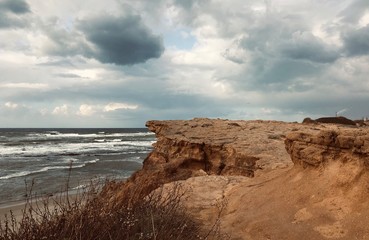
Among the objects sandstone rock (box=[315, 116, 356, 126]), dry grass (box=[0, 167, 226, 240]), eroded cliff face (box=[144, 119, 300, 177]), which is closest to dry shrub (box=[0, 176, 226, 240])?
dry grass (box=[0, 167, 226, 240])

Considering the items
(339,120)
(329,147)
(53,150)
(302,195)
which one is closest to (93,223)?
(302,195)

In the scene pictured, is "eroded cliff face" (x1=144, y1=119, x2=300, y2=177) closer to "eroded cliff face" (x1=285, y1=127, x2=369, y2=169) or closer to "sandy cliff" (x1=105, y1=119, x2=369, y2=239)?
"sandy cliff" (x1=105, y1=119, x2=369, y2=239)

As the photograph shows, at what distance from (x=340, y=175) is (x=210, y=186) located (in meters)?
2.70

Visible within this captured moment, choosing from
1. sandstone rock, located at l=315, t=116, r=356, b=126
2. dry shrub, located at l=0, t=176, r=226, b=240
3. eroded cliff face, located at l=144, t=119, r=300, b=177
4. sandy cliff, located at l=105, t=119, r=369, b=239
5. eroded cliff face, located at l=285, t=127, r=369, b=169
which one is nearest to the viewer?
dry shrub, located at l=0, t=176, r=226, b=240

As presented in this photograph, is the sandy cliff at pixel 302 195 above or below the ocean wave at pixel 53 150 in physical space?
above

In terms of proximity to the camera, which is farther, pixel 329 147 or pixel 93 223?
pixel 329 147

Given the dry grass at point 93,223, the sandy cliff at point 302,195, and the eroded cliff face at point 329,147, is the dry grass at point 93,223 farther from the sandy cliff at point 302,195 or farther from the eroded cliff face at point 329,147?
the eroded cliff face at point 329,147

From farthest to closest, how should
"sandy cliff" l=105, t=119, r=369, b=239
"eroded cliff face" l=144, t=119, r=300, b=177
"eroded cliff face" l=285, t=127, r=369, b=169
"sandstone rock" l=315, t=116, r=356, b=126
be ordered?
"sandstone rock" l=315, t=116, r=356, b=126, "eroded cliff face" l=144, t=119, r=300, b=177, "eroded cliff face" l=285, t=127, r=369, b=169, "sandy cliff" l=105, t=119, r=369, b=239

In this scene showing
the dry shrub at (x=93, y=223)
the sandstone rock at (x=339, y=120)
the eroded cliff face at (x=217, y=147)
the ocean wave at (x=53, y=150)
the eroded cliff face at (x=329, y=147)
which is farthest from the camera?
the ocean wave at (x=53, y=150)

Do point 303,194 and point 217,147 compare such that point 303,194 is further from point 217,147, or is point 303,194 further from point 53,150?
point 53,150

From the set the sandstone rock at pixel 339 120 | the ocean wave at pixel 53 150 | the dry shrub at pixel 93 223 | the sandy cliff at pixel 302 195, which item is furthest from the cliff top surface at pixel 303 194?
the ocean wave at pixel 53 150

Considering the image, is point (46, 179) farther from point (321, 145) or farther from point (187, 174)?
point (321, 145)

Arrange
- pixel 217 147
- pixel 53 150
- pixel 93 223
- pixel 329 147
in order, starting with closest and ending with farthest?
pixel 93 223 < pixel 329 147 < pixel 217 147 < pixel 53 150

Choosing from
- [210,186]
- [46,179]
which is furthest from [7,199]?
[210,186]
